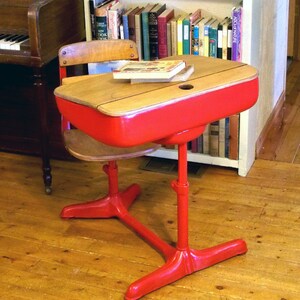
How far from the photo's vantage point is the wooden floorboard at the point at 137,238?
2.54 metres

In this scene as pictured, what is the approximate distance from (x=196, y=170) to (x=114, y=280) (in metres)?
1.02

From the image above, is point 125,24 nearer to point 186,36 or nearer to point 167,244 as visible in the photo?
point 186,36

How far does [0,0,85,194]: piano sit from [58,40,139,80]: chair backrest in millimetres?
198

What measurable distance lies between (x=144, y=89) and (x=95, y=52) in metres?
0.65

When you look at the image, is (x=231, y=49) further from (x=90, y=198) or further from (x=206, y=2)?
(x=90, y=198)

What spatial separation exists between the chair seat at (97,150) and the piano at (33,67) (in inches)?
16.3

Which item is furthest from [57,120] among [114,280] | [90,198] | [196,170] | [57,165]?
[114,280]

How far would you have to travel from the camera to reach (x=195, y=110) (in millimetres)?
2271

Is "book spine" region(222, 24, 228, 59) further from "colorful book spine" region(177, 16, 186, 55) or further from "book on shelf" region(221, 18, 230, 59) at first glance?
"colorful book spine" region(177, 16, 186, 55)

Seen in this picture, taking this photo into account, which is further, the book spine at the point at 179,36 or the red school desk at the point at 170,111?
the book spine at the point at 179,36

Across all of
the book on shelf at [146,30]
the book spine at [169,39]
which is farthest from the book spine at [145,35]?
the book spine at [169,39]

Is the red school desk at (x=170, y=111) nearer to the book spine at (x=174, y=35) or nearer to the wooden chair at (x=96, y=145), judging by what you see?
the wooden chair at (x=96, y=145)

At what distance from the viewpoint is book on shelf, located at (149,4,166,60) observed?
329 cm

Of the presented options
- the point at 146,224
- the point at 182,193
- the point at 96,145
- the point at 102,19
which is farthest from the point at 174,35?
the point at 182,193
